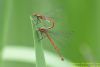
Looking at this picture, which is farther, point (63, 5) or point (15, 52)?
point (63, 5)

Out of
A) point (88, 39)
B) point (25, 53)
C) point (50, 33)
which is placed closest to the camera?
point (50, 33)

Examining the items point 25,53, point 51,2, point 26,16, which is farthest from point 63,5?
point 25,53

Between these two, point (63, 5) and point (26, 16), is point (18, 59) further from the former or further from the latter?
point (63, 5)

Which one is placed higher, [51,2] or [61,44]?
[51,2]

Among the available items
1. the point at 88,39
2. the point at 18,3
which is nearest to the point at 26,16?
the point at 18,3

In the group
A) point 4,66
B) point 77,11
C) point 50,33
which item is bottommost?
point 4,66

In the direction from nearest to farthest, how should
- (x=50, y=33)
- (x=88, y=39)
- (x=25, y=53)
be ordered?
(x=50, y=33) < (x=25, y=53) < (x=88, y=39)
